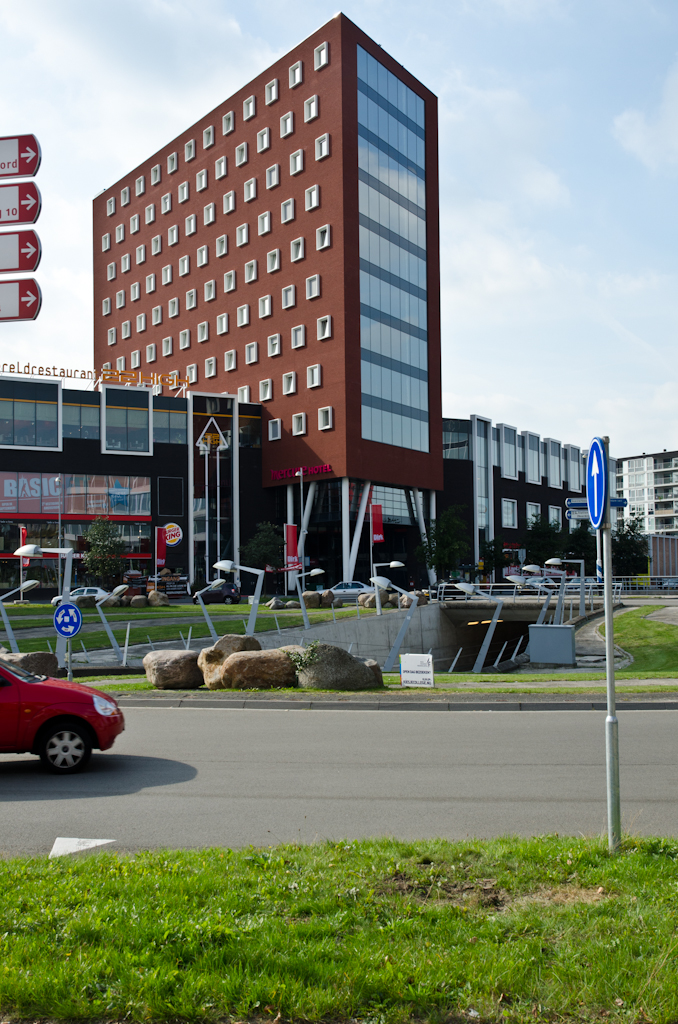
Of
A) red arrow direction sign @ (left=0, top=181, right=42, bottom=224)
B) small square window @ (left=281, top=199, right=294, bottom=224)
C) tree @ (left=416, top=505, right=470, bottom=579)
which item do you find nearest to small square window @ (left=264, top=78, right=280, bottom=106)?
small square window @ (left=281, top=199, right=294, bottom=224)

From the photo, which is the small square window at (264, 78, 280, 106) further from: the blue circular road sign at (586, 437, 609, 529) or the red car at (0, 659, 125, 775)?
the blue circular road sign at (586, 437, 609, 529)

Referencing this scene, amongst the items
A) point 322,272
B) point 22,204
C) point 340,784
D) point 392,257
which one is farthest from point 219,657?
point 392,257

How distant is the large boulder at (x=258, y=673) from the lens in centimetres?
1688

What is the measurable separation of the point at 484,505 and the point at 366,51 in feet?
161

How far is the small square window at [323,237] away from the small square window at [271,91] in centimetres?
1439

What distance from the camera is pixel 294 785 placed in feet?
28.5

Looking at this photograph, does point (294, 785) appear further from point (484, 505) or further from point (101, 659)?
point (484, 505)

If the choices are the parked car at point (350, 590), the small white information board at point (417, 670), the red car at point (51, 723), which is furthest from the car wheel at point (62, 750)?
the parked car at point (350, 590)

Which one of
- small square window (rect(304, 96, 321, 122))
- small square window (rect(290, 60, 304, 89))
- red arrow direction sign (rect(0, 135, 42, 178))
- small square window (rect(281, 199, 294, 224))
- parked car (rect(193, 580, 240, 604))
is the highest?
small square window (rect(290, 60, 304, 89))

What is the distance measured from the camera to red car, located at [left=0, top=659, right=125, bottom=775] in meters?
9.31

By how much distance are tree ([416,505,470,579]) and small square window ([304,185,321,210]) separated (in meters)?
27.8

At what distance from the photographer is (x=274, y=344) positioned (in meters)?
72.7

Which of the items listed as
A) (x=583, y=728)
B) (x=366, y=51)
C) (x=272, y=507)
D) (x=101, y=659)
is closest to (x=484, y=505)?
(x=272, y=507)

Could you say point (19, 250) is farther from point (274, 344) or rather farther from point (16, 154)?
point (274, 344)
